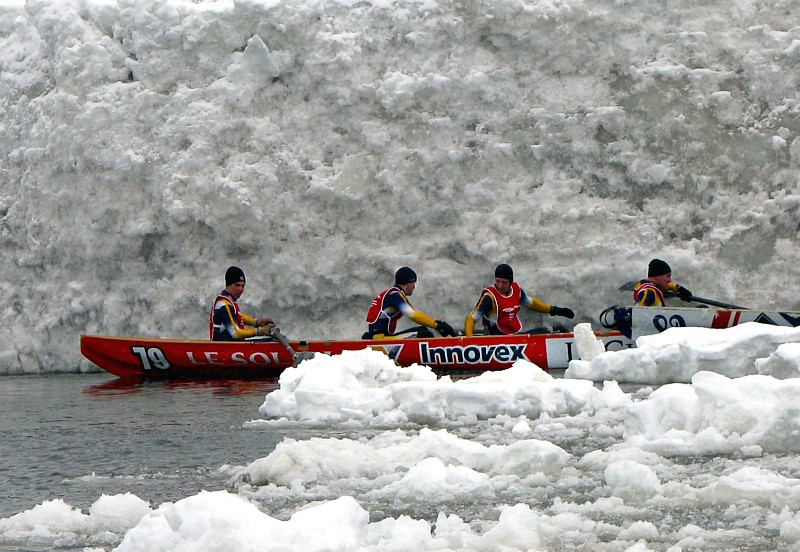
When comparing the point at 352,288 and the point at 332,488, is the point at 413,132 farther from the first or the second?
the point at 332,488

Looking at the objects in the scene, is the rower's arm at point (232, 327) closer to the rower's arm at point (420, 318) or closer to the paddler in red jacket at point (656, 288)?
the rower's arm at point (420, 318)

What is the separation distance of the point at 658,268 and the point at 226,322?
511 cm

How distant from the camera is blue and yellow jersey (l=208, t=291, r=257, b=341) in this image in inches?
516

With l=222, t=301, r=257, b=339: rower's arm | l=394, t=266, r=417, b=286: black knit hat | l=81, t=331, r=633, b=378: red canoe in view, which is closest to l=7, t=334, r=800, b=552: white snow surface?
l=81, t=331, r=633, b=378: red canoe

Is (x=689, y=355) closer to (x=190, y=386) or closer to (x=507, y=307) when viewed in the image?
(x=507, y=307)

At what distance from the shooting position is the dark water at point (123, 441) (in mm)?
5582

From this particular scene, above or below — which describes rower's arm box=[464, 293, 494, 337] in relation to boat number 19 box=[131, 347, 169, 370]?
above

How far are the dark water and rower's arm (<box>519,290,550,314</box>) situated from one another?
3641 mm

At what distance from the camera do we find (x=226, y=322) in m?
13.2

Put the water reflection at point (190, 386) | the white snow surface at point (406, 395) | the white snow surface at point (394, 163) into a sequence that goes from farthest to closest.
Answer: the white snow surface at point (394, 163) → the water reflection at point (190, 386) → the white snow surface at point (406, 395)

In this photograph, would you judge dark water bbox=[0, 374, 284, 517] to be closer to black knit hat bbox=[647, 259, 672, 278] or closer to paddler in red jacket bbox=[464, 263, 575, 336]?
paddler in red jacket bbox=[464, 263, 575, 336]

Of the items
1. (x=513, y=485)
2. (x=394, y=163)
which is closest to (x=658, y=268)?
(x=394, y=163)

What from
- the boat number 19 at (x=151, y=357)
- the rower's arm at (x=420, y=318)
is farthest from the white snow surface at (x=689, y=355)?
the boat number 19 at (x=151, y=357)

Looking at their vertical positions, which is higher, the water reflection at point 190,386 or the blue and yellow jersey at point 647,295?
the blue and yellow jersey at point 647,295
